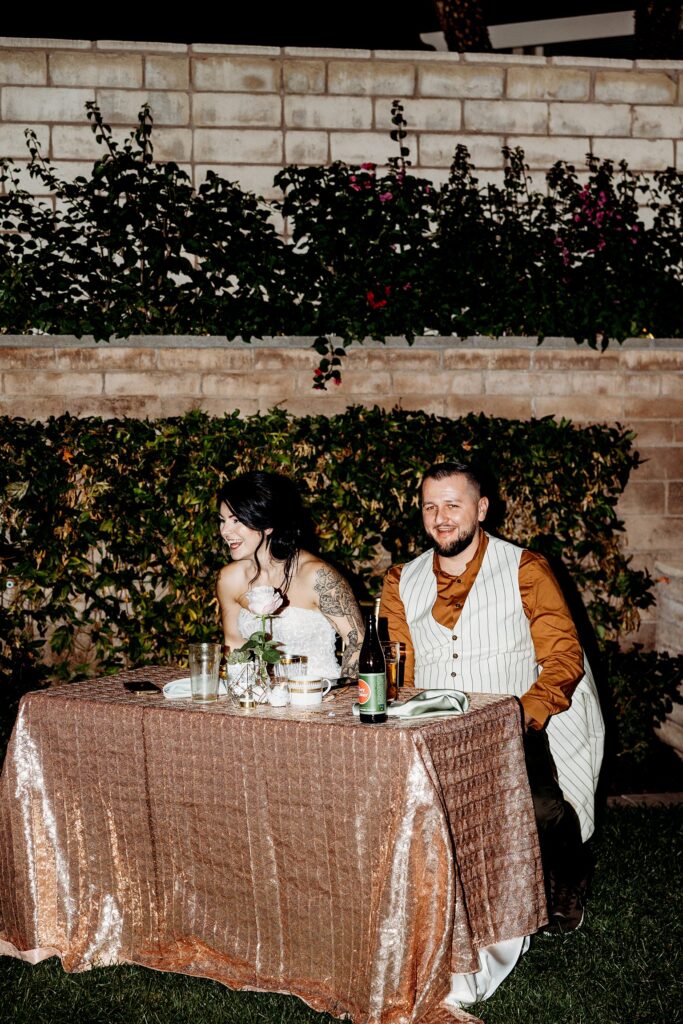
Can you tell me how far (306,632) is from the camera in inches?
175

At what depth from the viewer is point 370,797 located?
10.1 ft

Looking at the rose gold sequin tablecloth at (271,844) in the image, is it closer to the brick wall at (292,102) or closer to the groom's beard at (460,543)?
the groom's beard at (460,543)

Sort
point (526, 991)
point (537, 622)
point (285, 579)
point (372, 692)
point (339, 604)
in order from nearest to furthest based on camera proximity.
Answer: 1. point (372, 692)
2. point (526, 991)
3. point (537, 622)
4. point (339, 604)
5. point (285, 579)

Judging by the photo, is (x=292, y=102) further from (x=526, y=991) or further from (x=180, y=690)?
(x=526, y=991)

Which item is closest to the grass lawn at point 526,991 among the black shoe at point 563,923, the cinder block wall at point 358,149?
the black shoe at point 563,923

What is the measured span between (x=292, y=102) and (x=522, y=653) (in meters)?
4.43

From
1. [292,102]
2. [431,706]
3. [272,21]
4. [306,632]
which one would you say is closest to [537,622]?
[431,706]

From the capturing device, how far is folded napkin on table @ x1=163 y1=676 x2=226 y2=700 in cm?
364

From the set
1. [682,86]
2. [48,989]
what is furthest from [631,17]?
[48,989]

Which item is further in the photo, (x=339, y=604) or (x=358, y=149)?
(x=358, y=149)

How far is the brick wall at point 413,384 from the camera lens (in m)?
6.06

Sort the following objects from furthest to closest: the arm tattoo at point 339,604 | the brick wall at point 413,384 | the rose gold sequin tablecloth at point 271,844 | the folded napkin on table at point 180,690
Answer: the brick wall at point 413,384, the arm tattoo at point 339,604, the folded napkin on table at point 180,690, the rose gold sequin tablecloth at point 271,844

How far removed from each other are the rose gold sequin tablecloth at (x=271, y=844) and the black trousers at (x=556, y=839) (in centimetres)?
45

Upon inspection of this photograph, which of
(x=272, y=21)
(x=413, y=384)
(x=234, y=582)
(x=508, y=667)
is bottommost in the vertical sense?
(x=508, y=667)
